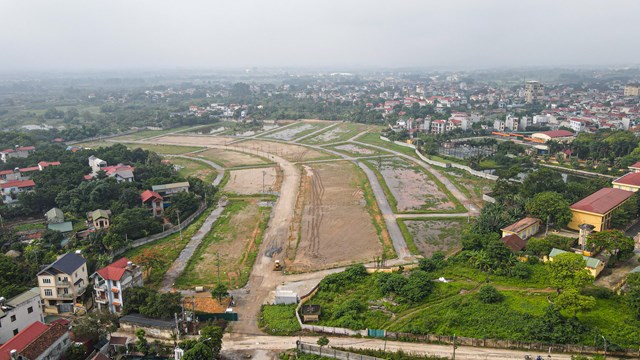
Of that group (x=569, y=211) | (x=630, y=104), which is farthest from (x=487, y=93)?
(x=569, y=211)

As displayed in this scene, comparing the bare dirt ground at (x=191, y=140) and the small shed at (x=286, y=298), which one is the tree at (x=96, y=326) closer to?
the small shed at (x=286, y=298)

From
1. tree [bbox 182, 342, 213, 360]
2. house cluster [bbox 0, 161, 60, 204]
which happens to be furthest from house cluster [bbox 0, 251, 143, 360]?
house cluster [bbox 0, 161, 60, 204]

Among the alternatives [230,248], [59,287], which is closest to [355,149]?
[230,248]

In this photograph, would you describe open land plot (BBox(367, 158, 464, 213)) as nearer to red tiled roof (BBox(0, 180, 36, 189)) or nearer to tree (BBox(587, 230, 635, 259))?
tree (BBox(587, 230, 635, 259))

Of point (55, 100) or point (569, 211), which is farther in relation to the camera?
point (55, 100)

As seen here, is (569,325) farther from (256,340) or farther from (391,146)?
(391,146)
